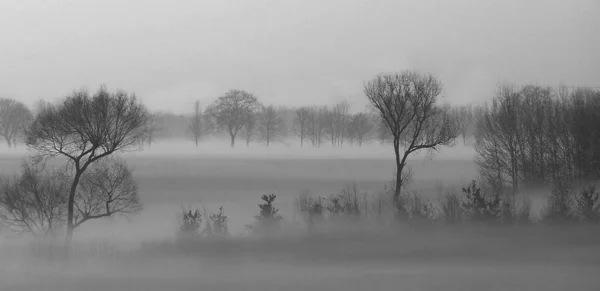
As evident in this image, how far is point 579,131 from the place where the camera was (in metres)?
35.5

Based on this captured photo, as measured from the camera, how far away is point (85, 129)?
98.4 feet

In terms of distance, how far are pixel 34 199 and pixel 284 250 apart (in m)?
15.7

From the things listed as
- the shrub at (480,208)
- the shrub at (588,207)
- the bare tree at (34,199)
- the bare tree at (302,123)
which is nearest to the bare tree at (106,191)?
the bare tree at (34,199)

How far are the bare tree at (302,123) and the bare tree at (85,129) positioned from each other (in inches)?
485

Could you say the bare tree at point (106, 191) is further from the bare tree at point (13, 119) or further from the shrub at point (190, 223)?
the shrub at point (190, 223)

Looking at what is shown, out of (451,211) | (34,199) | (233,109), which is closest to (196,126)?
(233,109)

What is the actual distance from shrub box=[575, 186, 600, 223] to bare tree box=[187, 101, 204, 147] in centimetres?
2258

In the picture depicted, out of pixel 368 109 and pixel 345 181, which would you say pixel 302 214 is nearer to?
pixel 345 181

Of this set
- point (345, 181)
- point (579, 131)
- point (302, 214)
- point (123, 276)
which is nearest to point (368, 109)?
point (345, 181)

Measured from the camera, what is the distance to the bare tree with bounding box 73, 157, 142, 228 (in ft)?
98.7

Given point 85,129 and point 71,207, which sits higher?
point 85,129

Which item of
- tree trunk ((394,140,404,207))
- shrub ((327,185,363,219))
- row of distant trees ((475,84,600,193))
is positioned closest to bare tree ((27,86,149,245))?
shrub ((327,185,363,219))

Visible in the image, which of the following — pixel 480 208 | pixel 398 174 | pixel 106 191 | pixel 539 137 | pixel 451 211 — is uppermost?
pixel 539 137

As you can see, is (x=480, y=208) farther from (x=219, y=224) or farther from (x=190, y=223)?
(x=190, y=223)
